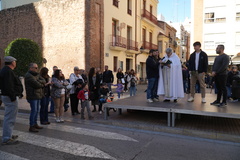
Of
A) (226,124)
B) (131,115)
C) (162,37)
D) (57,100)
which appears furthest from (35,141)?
(162,37)

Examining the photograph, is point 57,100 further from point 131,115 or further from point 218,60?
point 218,60

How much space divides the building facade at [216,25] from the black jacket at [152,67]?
2264cm

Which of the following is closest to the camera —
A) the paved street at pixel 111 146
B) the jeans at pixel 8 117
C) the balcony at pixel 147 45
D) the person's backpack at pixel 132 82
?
the paved street at pixel 111 146

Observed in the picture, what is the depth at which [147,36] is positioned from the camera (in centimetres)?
2988

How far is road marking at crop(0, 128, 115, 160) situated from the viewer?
4.44m

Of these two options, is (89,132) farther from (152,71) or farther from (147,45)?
(147,45)

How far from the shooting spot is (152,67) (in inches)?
285

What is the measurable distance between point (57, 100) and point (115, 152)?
129 inches

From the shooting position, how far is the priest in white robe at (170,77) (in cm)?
716

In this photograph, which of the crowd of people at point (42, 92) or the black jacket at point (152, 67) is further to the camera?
the black jacket at point (152, 67)

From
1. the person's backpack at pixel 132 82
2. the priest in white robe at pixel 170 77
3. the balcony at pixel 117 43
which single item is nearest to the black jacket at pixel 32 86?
the priest in white robe at pixel 170 77

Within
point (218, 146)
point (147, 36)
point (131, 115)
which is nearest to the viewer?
point (218, 146)

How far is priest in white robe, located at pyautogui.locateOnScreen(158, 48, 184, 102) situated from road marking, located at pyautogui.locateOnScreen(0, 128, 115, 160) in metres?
3.53

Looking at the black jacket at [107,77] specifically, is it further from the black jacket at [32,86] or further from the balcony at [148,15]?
the balcony at [148,15]
